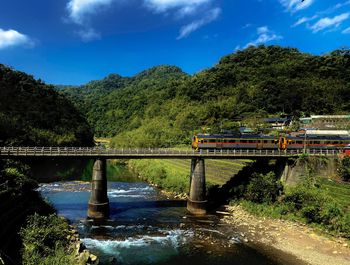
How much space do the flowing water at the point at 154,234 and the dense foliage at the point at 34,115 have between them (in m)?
36.9

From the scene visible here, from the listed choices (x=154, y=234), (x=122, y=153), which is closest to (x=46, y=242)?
(x=154, y=234)

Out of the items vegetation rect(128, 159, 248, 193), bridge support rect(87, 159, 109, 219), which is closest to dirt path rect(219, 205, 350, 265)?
vegetation rect(128, 159, 248, 193)

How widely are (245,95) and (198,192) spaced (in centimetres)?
8648

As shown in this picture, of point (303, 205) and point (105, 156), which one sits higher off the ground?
point (105, 156)

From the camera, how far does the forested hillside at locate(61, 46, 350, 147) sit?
110688 mm

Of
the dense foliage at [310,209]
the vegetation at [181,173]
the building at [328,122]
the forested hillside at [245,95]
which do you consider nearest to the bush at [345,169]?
the dense foliage at [310,209]

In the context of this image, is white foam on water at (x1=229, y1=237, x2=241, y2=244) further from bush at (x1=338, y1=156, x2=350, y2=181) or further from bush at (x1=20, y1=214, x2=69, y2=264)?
bush at (x1=338, y1=156, x2=350, y2=181)

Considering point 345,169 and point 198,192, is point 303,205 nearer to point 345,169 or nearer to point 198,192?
Answer: point 345,169

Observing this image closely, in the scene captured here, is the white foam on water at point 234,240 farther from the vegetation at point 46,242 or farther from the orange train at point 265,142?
the orange train at point 265,142

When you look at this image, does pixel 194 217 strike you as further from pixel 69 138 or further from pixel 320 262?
pixel 69 138

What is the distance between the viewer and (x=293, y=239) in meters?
36.6

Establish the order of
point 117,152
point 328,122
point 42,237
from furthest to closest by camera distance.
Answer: point 328,122 → point 117,152 → point 42,237

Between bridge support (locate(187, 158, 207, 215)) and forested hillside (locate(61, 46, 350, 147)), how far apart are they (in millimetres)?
46434

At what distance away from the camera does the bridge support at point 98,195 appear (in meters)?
44.6
